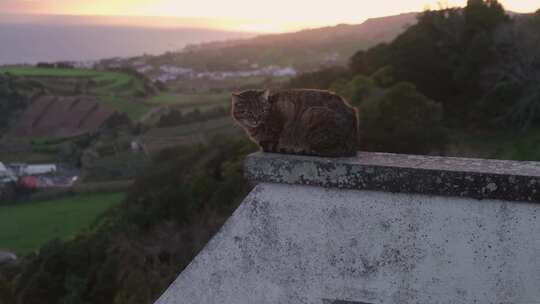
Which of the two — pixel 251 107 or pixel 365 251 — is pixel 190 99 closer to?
pixel 251 107

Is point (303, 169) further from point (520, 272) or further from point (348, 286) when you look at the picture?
point (520, 272)

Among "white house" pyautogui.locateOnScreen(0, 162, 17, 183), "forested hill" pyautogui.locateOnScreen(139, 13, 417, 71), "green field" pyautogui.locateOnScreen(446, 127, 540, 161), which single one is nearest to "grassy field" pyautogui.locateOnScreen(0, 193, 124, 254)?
"white house" pyautogui.locateOnScreen(0, 162, 17, 183)

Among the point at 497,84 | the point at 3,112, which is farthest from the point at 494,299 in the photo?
the point at 3,112

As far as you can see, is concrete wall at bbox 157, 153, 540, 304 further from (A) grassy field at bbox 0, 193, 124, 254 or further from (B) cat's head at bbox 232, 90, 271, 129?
(A) grassy field at bbox 0, 193, 124, 254

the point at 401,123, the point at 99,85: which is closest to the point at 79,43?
the point at 99,85

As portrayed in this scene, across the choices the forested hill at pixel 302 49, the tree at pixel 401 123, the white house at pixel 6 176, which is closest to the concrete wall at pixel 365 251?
the tree at pixel 401 123
